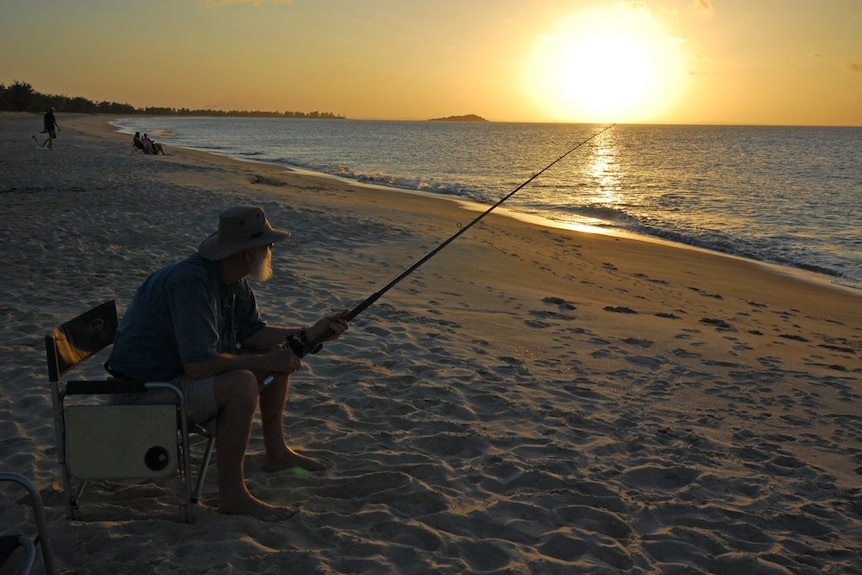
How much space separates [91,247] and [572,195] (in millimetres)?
17949

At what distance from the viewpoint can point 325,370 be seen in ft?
16.5

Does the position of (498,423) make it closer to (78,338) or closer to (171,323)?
(171,323)


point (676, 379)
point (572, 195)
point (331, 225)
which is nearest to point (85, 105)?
point (572, 195)

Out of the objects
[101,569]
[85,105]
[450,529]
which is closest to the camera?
[101,569]

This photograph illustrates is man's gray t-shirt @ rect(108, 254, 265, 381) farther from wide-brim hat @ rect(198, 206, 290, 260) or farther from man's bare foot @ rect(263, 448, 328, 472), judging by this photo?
man's bare foot @ rect(263, 448, 328, 472)

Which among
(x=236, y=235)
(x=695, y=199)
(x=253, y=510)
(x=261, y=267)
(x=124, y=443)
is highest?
(x=695, y=199)

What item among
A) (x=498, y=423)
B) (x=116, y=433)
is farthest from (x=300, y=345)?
(x=498, y=423)

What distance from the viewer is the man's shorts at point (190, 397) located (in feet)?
9.31

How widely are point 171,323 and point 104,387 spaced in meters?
0.37

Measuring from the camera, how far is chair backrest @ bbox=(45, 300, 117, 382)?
254cm

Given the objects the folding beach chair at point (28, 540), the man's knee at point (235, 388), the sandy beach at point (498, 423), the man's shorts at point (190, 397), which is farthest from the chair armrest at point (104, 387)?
the sandy beach at point (498, 423)

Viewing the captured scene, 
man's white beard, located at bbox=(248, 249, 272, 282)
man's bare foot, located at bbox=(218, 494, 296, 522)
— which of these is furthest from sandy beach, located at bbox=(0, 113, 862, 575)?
man's white beard, located at bbox=(248, 249, 272, 282)

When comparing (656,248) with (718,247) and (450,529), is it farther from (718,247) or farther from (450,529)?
(450,529)

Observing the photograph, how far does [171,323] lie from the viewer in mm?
2885
